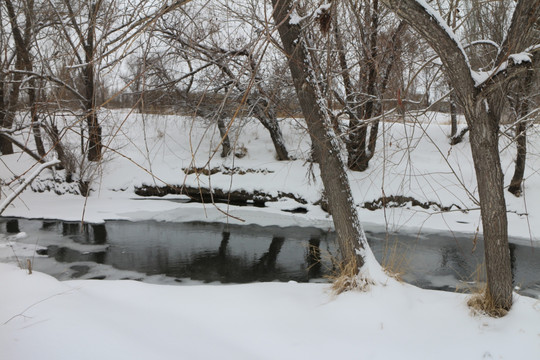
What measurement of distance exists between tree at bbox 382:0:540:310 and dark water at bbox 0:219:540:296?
241 centimetres

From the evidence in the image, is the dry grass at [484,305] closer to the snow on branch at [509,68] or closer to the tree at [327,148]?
the tree at [327,148]

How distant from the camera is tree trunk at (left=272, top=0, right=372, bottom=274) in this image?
4.95 metres

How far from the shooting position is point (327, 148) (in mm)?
5070

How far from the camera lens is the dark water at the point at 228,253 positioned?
291 inches

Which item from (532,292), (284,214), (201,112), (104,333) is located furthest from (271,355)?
(201,112)

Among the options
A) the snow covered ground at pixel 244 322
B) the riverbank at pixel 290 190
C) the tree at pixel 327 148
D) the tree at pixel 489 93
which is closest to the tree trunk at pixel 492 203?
the tree at pixel 489 93

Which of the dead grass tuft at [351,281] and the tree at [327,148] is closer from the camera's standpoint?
the dead grass tuft at [351,281]

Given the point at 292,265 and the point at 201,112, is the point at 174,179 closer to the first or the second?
the point at 201,112

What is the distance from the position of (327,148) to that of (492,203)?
1.99 meters

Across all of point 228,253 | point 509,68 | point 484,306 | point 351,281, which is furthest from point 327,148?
point 228,253

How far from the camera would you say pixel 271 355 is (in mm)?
3467

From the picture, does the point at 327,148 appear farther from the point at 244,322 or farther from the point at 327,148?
the point at 244,322

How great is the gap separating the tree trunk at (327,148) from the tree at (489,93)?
1498 millimetres

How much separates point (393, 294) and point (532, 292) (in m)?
3.77
